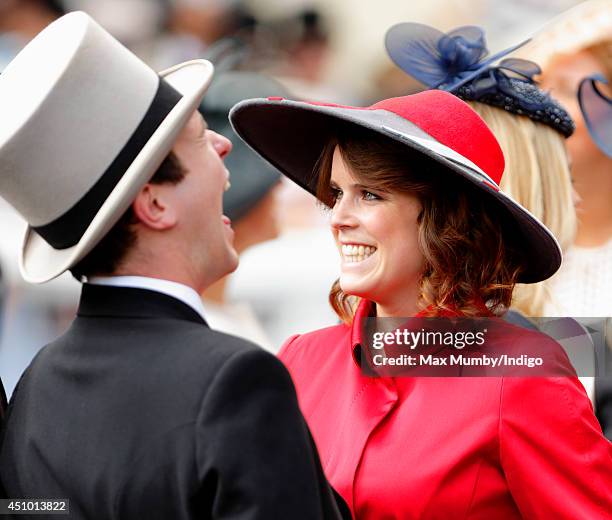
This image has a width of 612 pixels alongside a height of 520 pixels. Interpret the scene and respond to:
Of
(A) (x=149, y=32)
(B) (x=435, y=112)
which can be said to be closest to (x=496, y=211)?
(B) (x=435, y=112)

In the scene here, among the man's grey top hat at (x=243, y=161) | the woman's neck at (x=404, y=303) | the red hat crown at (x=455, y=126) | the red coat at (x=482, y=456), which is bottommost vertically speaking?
the man's grey top hat at (x=243, y=161)

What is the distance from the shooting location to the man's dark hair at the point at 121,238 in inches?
65.4

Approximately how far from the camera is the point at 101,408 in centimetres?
160

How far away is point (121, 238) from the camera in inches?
65.7

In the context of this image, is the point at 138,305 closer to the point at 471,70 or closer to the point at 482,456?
the point at 482,456

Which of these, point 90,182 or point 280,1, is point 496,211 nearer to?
point 90,182

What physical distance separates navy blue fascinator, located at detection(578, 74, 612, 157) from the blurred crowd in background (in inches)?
46.0

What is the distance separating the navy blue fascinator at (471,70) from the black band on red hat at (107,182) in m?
1.43

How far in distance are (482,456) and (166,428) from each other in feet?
2.45

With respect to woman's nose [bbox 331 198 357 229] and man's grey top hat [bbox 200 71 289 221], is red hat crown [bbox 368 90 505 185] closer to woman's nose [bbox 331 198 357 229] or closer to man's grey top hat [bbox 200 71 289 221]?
woman's nose [bbox 331 198 357 229]

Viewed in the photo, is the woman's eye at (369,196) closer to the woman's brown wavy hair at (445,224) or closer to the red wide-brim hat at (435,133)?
the woman's brown wavy hair at (445,224)

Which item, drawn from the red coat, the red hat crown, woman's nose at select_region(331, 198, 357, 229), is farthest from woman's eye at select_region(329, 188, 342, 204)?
the red coat

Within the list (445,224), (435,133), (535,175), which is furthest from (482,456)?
(535,175)

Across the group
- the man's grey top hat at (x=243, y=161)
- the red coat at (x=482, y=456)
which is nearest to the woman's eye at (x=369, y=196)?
the red coat at (x=482, y=456)
